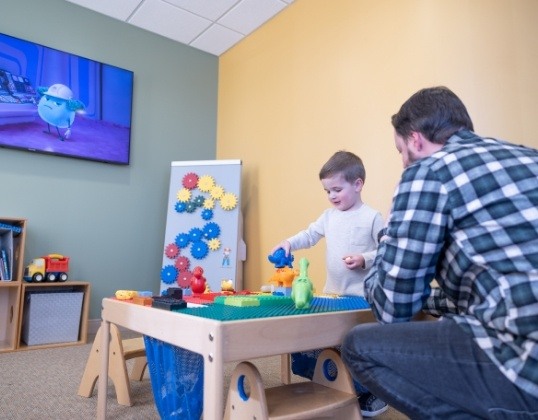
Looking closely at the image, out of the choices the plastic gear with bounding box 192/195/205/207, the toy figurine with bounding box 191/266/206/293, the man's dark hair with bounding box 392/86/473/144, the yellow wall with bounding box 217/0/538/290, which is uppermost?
the yellow wall with bounding box 217/0/538/290

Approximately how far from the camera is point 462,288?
32.6 inches

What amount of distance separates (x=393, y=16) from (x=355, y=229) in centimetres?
138

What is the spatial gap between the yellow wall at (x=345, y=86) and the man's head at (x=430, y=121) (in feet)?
3.40

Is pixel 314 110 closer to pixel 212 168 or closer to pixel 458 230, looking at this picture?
pixel 212 168

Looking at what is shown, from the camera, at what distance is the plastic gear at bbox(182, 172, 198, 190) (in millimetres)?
3195

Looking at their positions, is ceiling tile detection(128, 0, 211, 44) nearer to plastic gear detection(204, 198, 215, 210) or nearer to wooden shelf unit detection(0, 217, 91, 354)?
plastic gear detection(204, 198, 215, 210)

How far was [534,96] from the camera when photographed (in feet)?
5.76

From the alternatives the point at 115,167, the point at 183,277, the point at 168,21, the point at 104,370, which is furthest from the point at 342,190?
the point at 168,21

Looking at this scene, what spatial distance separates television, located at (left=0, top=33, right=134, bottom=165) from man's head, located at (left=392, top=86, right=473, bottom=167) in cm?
261

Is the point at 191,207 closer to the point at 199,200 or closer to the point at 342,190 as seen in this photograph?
the point at 199,200

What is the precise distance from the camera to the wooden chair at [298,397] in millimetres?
893

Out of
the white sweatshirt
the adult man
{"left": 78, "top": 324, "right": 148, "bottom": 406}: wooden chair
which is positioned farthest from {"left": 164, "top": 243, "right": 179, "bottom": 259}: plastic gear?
the adult man

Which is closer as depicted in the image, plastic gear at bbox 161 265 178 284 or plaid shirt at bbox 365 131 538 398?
plaid shirt at bbox 365 131 538 398

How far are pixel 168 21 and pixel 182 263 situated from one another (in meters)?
1.88
